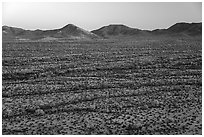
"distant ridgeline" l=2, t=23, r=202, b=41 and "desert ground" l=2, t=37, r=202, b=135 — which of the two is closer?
"desert ground" l=2, t=37, r=202, b=135

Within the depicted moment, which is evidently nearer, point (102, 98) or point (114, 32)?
point (102, 98)

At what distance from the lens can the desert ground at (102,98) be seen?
13805mm

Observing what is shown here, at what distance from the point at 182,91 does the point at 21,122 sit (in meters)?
11.9

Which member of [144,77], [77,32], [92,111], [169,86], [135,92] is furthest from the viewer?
[77,32]

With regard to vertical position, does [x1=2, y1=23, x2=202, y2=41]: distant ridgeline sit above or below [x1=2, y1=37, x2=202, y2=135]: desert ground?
above

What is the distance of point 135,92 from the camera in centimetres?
1975

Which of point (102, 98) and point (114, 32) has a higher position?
point (114, 32)

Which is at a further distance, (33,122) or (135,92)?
(135,92)

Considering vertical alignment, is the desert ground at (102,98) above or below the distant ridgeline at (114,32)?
below

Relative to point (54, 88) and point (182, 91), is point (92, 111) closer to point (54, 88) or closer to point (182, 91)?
point (54, 88)

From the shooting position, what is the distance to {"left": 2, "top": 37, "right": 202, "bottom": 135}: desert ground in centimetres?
Answer: 1380

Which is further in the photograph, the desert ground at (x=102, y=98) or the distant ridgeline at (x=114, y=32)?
the distant ridgeline at (x=114, y=32)

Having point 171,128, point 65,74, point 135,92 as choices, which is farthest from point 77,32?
point 171,128

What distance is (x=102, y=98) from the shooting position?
18.5 meters
